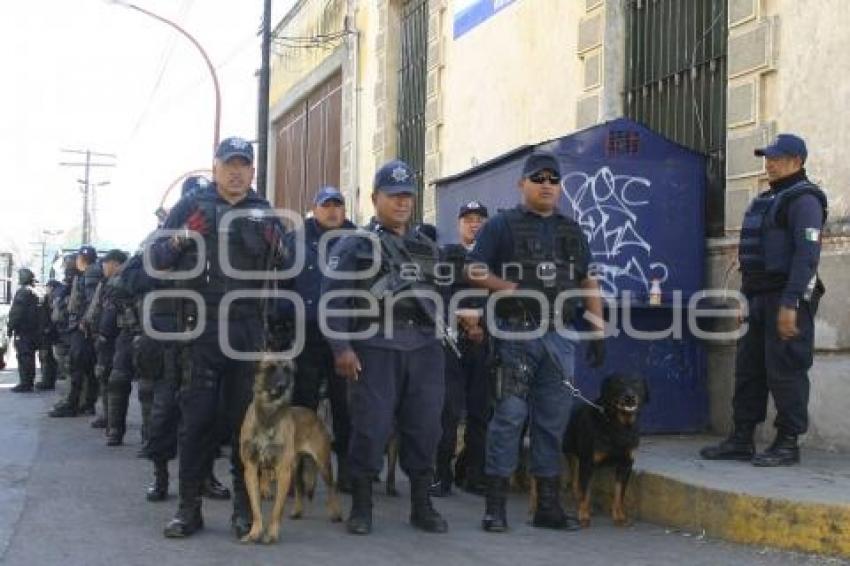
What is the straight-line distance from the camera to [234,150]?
575 cm

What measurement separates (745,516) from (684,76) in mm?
4355

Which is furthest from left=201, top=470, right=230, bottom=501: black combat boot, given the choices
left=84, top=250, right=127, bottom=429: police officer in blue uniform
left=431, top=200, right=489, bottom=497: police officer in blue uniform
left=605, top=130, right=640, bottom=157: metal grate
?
left=605, top=130, right=640, bottom=157: metal grate

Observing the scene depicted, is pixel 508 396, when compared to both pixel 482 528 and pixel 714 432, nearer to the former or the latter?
pixel 482 528

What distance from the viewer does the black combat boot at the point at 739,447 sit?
684 cm

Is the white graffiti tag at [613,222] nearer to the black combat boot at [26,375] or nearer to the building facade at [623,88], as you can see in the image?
the building facade at [623,88]

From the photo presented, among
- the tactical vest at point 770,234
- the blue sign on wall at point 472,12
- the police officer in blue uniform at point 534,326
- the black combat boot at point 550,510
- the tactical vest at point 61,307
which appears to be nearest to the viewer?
the police officer in blue uniform at point 534,326

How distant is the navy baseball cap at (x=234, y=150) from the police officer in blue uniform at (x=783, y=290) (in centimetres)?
302

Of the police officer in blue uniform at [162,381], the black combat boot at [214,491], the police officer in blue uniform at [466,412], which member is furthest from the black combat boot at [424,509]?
the black combat boot at [214,491]

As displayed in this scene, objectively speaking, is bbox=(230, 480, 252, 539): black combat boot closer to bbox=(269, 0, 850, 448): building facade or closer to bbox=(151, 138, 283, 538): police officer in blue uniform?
bbox=(151, 138, 283, 538): police officer in blue uniform

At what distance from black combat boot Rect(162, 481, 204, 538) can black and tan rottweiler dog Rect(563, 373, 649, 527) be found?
7.11 feet

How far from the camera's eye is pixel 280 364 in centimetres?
574

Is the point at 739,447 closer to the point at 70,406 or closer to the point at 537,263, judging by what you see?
the point at 537,263

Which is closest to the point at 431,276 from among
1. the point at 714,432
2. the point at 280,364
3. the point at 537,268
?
the point at 537,268

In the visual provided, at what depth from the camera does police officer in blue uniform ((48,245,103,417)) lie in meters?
11.8
